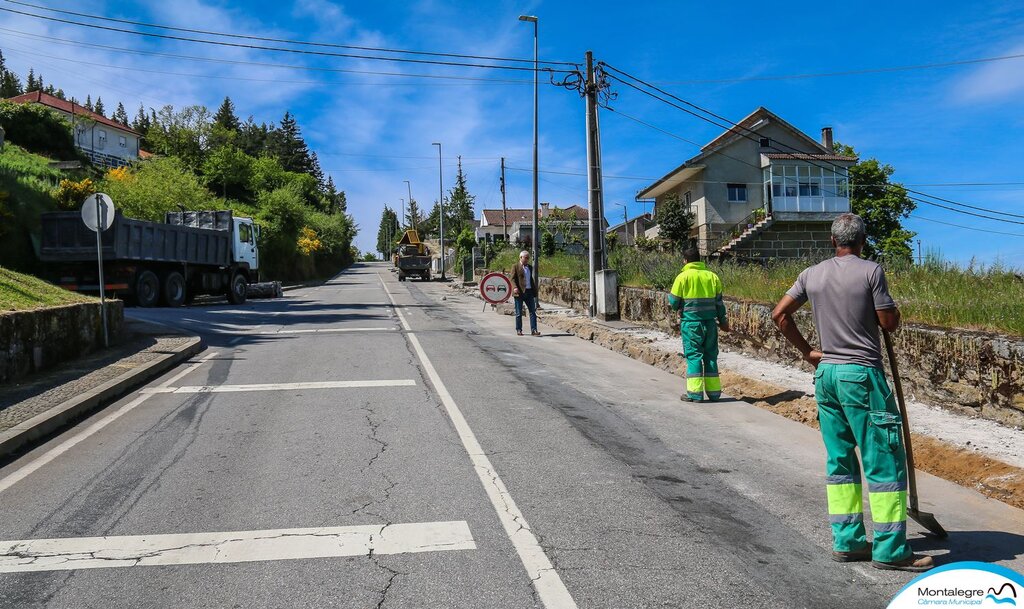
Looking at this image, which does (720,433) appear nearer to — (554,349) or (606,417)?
(606,417)

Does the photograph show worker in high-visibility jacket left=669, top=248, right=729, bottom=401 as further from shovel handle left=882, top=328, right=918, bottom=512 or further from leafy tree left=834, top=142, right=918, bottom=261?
leafy tree left=834, top=142, right=918, bottom=261

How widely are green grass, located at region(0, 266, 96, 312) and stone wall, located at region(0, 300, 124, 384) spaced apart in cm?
20

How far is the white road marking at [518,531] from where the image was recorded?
139 inches

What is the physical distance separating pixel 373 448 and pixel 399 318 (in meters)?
14.2

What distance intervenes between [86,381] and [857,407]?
8752 mm

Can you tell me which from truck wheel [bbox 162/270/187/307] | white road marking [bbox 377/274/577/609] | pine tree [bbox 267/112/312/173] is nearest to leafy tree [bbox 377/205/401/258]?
pine tree [bbox 267/112/312/173]

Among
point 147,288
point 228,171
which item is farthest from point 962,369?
point 228,171

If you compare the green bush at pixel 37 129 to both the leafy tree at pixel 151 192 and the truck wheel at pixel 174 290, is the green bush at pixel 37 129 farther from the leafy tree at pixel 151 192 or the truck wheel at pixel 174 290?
the truck wheel at pixel 174 290

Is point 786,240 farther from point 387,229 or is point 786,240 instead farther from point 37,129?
point 387,229

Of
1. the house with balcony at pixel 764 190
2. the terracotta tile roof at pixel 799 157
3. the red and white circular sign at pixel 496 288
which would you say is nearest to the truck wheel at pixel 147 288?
the red and white circular sign at pixel 496 288

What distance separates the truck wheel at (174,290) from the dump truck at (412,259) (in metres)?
28.4

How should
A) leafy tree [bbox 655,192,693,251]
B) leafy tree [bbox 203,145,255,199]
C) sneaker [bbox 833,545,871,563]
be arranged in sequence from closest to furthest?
1. sneaker [bbox 833,545,871,563]
2. leafy tree [bbox 655,192,693,251]
3. leafy tree [bbox 203,145,255,199]

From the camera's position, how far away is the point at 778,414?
810 centimetres

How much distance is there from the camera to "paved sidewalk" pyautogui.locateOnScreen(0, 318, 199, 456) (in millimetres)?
7340
